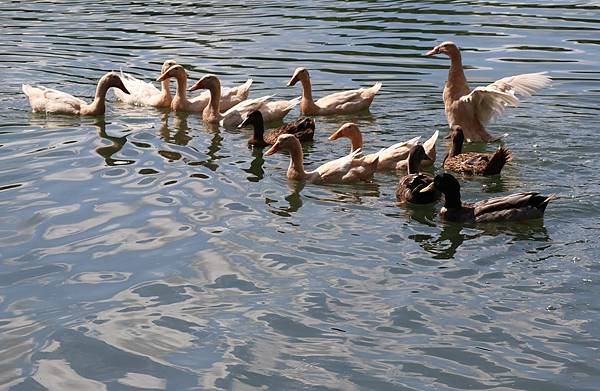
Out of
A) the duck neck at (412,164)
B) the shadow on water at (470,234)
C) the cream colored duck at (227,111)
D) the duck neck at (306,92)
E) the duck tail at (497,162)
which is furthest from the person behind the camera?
the duck neck at (306,92)

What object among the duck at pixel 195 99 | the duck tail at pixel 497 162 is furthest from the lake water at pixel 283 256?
the duck at pixel 195 99

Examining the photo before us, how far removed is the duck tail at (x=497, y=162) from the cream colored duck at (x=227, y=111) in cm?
384

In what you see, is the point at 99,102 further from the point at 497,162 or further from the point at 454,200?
the point at 454,200

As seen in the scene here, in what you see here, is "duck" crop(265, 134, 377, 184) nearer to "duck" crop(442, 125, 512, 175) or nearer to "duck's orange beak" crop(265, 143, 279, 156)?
"duck's orange beak" crop(265, 143, 279, 156)

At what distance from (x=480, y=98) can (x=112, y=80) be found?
5.01 meters

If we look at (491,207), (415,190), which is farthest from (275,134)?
(491,207)

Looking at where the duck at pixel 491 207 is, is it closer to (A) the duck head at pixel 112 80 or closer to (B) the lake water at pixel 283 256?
(B) the lake water at pixel 283 256

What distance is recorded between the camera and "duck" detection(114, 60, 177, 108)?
635 inches

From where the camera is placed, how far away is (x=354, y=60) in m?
18.5

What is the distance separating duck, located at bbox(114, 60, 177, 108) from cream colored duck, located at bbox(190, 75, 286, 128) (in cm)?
75

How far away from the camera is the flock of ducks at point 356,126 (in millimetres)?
10789

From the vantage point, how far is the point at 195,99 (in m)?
16.1

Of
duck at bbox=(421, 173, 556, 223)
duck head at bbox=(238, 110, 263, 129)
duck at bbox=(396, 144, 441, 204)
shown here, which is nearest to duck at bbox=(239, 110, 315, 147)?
duck head at bbox=(238, 110, 263, 129)

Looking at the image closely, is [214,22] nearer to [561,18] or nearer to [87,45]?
[87,45]
